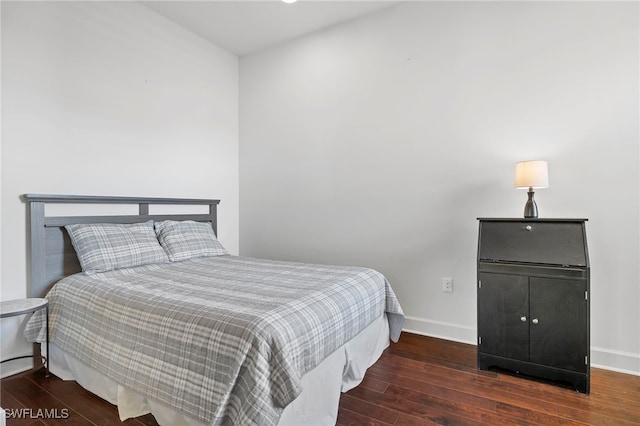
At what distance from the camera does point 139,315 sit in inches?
64.1

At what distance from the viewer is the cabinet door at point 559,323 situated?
194cm

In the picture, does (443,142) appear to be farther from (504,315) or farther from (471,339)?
(471,339)

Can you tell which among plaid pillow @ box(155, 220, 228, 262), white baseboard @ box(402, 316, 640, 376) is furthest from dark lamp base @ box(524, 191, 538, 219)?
plaid pillow @ box(155, 220, 228, 262)

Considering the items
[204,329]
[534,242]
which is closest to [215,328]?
[204,329]

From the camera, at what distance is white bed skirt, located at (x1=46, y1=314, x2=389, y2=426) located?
4.84 feet

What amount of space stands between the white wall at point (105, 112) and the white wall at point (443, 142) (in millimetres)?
478

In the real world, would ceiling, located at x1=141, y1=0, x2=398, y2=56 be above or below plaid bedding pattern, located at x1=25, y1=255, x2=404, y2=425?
above

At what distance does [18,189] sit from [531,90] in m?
3.64

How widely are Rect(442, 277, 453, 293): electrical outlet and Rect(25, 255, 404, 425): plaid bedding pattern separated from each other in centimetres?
64

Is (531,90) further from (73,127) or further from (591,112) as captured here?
(73,127)

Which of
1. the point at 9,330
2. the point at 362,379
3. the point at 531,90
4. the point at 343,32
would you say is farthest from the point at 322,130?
the point at 9,330

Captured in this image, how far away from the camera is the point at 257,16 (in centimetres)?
313

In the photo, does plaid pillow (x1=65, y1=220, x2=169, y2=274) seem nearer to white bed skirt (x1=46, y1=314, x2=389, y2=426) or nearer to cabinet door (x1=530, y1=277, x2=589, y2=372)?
white bed skirt (x1=46, y1=314, x2=389, y2=426)

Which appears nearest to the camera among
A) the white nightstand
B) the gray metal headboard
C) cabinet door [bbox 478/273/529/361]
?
the white nightstand
